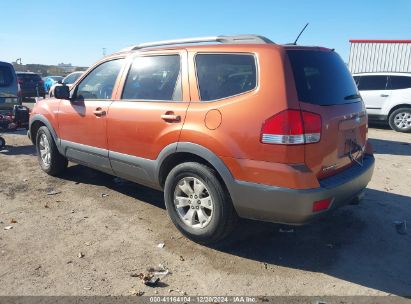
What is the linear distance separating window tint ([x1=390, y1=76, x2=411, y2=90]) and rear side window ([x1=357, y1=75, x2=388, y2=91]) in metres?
0.19

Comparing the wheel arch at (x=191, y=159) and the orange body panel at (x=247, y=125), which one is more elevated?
the orange body panel at (x=247, y=125)

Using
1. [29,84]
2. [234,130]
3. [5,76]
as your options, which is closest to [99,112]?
[234,130]

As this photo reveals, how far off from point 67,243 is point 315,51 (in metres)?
3.05

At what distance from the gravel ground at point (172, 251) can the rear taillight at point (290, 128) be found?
1094mm

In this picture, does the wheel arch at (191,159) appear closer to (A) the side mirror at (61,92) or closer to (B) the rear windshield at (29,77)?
(A) the side mirror at (61,92)

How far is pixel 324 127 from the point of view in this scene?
3.16m

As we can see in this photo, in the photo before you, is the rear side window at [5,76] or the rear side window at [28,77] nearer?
the rear side window at [5,76]

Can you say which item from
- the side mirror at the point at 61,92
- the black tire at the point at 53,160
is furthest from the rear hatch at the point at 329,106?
the black tire at the point at 53,160

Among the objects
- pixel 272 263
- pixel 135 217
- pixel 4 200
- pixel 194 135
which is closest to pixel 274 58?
pixel 194 135

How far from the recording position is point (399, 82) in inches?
448

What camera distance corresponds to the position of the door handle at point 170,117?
369 centimetres

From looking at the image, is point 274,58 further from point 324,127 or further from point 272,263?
point 272,263

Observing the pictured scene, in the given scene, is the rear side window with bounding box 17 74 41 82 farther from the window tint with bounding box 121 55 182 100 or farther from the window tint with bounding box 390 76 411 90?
the window tint with bounding box 121 55 182 100

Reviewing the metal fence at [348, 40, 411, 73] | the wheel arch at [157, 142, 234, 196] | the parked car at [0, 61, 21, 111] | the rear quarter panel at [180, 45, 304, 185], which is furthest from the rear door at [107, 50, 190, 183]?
the metal fence at [348, 40, 411, 73]
